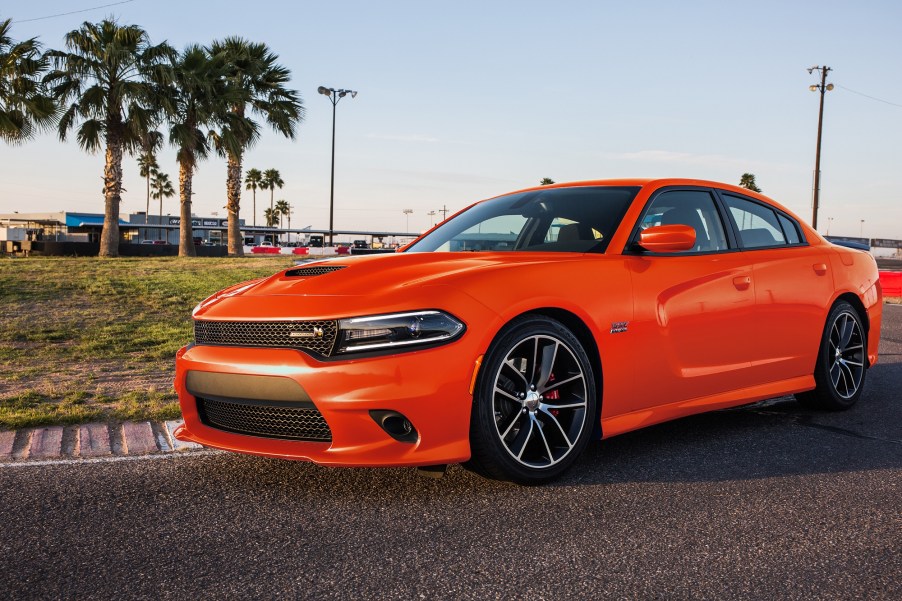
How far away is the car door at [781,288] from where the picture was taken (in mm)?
5004

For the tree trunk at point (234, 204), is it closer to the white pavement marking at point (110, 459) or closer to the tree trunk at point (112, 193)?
the tree trunk at point (112, 193)

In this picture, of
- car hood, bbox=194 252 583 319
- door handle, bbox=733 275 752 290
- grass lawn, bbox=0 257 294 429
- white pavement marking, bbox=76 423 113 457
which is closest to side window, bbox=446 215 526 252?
car hood, bbox=194 252 583 319

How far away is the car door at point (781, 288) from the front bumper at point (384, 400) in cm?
221

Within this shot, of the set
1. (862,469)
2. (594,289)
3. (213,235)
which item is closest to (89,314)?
(594,289)

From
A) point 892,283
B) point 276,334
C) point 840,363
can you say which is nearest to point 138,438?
point 276,334

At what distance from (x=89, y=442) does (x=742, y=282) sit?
3.72m

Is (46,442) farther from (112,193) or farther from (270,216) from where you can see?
(270,216)

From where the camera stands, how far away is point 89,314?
11156 mm

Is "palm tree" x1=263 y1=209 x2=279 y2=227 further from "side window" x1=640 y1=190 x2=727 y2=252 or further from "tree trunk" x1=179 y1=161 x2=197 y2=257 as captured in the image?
"side window" x1=640 y1=190 x2=727 y2=252

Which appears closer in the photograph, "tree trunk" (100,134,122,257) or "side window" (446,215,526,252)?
"side window" (446,215,526,252)

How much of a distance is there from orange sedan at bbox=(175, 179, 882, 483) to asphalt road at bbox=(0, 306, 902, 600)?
237mm

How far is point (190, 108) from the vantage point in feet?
104

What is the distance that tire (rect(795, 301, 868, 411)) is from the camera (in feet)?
18.2

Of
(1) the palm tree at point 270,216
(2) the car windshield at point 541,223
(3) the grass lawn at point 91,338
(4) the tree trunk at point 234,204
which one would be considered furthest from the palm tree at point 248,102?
(1) the palm tree at point 270,216
